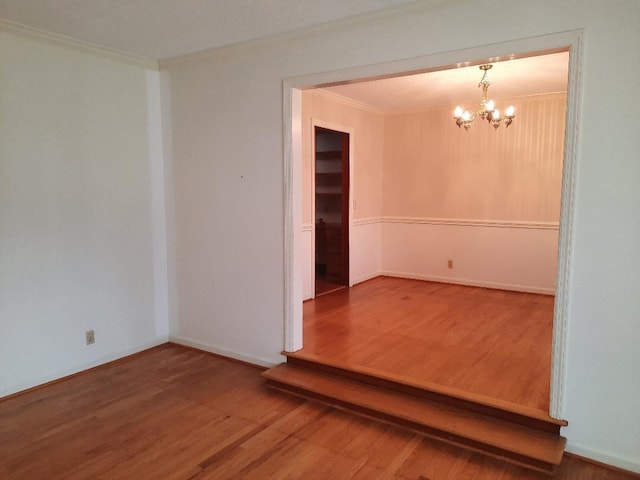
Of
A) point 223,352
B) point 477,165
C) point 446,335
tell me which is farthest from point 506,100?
point 223,352

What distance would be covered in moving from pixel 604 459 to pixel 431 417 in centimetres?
94

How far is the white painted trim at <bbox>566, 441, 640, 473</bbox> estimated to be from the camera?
2.40m

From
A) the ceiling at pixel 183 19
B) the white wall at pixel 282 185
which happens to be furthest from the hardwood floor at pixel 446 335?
the ceiling at pixel 183 19

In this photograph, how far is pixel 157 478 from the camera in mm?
2352

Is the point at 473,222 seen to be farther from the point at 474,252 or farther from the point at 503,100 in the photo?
the point at 503,100

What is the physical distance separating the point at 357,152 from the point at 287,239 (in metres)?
2.99

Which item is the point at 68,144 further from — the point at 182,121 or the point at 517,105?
the point at 517,105

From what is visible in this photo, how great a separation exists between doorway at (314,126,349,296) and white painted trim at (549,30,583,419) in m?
3.59

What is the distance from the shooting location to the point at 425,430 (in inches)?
108

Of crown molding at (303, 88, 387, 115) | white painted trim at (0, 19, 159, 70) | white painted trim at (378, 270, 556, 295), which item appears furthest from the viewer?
white painted trim at (378, 270, 556, 295)

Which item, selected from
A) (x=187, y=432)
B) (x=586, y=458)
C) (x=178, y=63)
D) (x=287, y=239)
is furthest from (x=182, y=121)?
(x=586, y=458)

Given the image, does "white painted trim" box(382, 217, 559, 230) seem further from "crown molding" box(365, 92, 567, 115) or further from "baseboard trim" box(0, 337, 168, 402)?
"baseboard trim" box(0, 337, 168, 402)

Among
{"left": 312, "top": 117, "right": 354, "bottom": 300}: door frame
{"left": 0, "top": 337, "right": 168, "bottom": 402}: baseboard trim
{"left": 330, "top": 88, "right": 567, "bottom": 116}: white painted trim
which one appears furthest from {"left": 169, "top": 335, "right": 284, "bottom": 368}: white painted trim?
{"left": 330, "top": 88, "right": 567, "bottom": 116}: white painted trim

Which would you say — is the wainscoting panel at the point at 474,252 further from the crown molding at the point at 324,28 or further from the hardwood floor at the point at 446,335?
the crown molding at the point at 324,28
